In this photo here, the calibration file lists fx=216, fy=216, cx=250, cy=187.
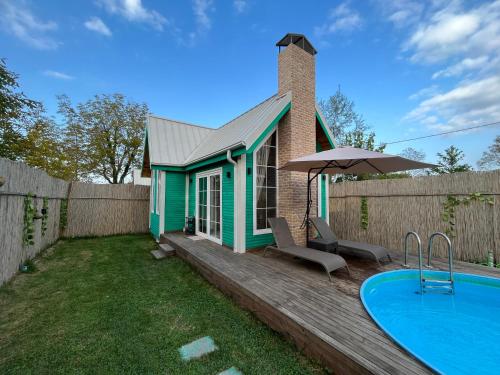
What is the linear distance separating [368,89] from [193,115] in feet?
45.8

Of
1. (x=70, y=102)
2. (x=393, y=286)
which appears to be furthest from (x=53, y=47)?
(x=393, y=286)

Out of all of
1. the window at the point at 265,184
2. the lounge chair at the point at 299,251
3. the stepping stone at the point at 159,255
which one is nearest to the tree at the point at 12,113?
the stepping stone at the point at 159,255

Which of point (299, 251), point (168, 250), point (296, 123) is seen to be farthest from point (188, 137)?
point (299, 251)

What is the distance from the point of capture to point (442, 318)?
3.32m

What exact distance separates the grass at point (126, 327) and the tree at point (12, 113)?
11.0 metres

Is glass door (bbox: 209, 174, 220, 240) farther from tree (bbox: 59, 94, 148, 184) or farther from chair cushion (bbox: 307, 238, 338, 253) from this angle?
tree (bbox: 59, 94, 148, 184)

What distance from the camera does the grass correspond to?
240 centimetres

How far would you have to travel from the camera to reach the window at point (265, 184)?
634 cm

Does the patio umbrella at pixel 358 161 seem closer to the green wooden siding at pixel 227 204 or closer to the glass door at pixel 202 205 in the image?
the green wooden siding at pixel 227 204

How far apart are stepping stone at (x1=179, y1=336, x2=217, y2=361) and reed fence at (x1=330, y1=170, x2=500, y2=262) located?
20.1 ft

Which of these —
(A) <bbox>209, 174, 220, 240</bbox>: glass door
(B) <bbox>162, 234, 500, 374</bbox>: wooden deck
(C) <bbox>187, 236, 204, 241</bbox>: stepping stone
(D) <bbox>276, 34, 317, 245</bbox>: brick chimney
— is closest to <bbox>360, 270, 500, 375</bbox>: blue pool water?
(B) <bbox>162, 234, 500, 374</bbox>: wooden deck

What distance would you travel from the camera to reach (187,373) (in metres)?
2.28

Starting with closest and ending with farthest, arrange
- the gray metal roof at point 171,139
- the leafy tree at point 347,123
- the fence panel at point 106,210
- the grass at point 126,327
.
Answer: the grass at point 126,327 < the gray metal roof at point 171,139 < the fence panel at point 106,210 < the leafy tree at point 347,123

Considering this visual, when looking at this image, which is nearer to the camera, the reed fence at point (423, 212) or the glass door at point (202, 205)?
the reed fence at point (423, 212)
